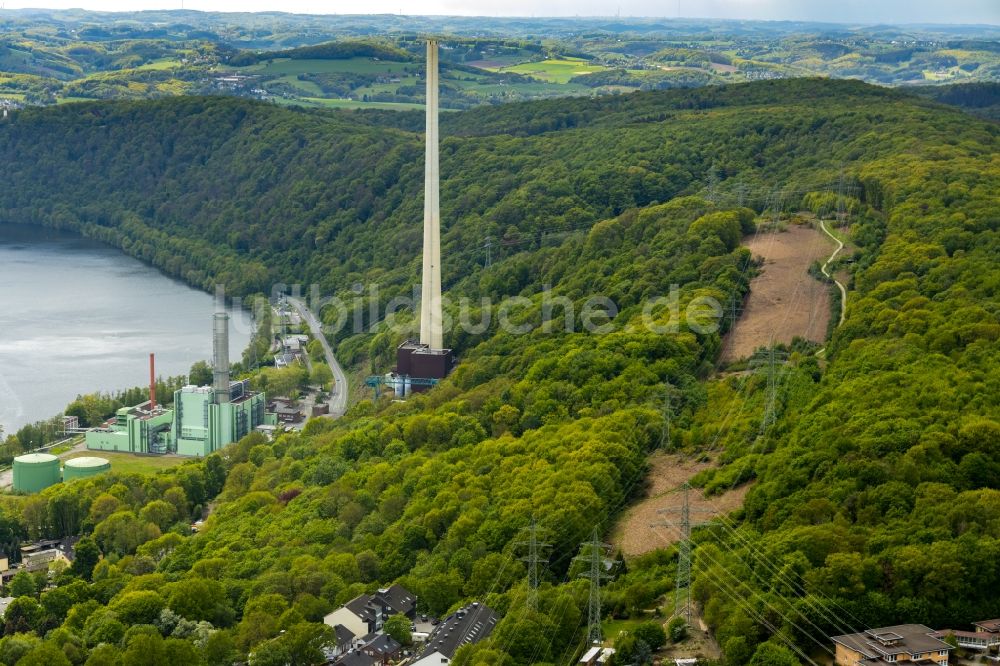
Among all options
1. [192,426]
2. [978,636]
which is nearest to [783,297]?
[192,426]

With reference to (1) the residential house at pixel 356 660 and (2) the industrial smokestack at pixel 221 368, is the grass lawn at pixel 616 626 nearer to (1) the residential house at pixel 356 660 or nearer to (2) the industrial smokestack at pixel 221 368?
(1) the residential house at pixel 356 660

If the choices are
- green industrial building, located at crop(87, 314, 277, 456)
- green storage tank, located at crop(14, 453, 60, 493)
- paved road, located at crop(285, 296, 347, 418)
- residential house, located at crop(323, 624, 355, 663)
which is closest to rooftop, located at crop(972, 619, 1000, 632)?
residential house, located at crop(323, 624, 355, 663)

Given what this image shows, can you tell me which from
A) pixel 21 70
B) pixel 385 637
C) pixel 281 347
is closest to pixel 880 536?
pixel 385 637

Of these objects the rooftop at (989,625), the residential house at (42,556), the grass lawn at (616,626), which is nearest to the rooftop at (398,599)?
the grass lawn at (616,626)

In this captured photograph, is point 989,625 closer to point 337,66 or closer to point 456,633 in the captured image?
point 456,633

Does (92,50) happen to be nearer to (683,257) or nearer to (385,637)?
(683,257)

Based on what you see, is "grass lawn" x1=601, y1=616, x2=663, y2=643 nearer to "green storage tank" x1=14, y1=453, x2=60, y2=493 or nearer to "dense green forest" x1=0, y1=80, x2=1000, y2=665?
"dense green forest" x1=0, y1=80, x2=1000, y2=665
